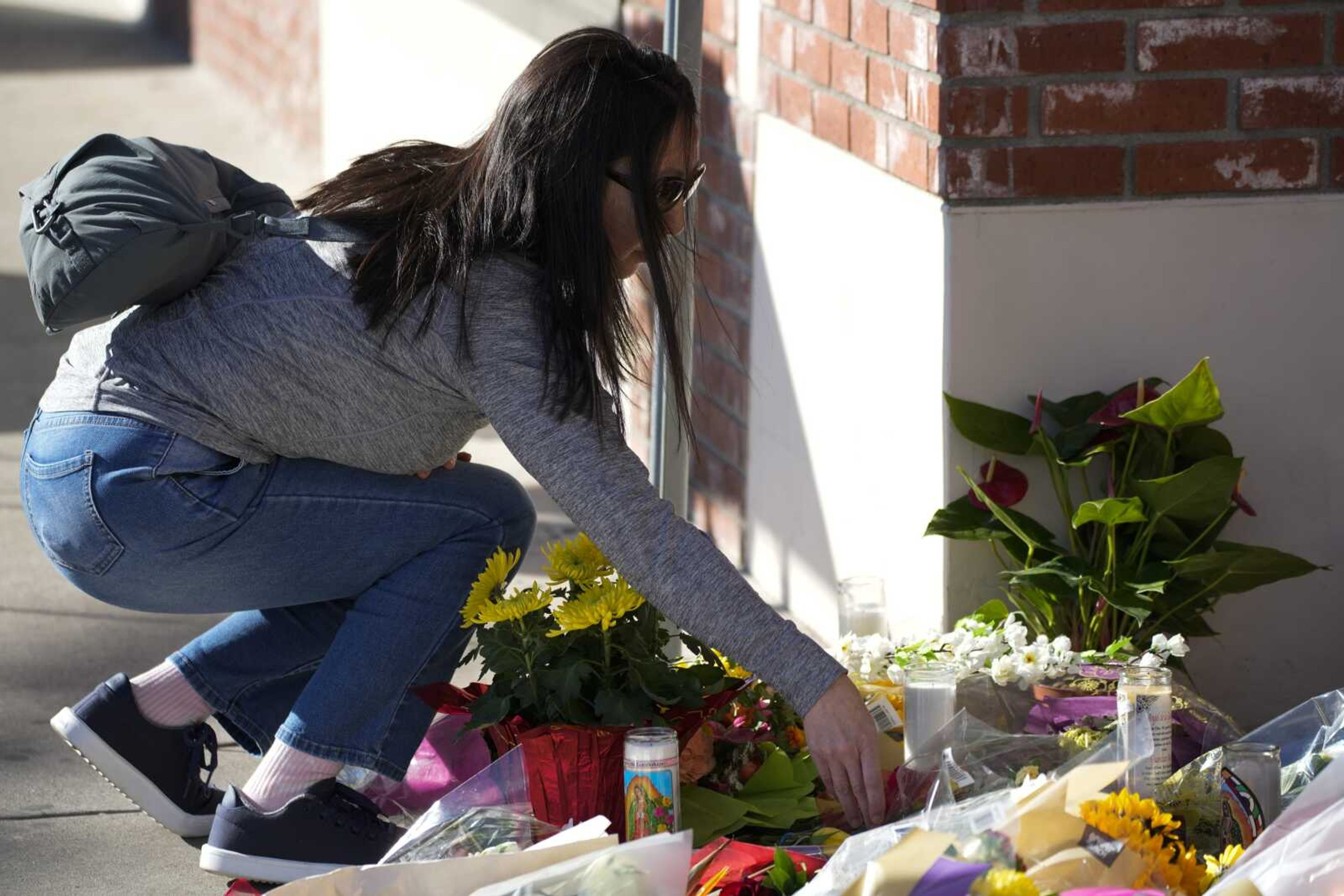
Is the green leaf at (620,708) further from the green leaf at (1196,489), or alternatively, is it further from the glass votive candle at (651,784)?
the green leaf at (1196,489)

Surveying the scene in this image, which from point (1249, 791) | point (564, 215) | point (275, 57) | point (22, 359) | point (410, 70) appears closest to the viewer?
point (1249, 791)

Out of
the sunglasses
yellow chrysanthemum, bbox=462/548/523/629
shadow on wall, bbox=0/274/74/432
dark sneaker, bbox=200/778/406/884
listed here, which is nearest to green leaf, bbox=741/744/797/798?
yellow chrysanthemum, bbox=462/548/523/629

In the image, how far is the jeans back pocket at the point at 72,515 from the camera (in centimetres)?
249

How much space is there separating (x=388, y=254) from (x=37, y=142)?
8357 mm

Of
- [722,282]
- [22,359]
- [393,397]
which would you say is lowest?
[22,359]

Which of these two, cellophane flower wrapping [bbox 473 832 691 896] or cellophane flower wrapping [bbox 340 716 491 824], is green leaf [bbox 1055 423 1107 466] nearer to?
cellophane flower wrapping [bbox 340 716 491 824]

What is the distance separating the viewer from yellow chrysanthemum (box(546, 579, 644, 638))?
2.37 meters

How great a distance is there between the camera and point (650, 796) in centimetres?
224

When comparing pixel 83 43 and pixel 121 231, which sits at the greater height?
pixel 121 231

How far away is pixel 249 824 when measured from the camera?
8.38 feet

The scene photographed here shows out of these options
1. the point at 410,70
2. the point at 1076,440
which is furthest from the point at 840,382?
the point at 410,70

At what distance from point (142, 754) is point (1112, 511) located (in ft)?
5.18

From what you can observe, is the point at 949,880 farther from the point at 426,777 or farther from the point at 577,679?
the point at 426,777

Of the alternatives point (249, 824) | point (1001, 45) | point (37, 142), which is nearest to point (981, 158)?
point (1001, 45)
